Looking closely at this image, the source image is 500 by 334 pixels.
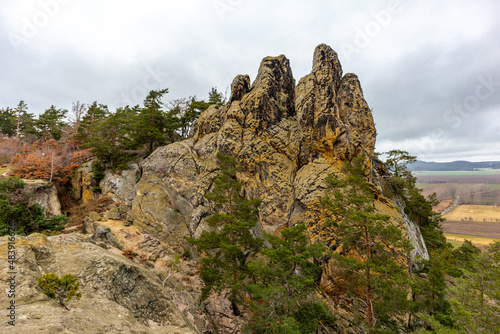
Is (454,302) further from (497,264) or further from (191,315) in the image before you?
(191,315)

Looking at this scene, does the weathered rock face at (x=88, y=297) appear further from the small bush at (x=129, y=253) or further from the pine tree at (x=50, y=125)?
the pine tree at (x=50, y=125)

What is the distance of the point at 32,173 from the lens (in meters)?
21.4

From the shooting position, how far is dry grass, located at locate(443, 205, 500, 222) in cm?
7775

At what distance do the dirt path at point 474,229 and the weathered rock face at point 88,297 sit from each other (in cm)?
8944

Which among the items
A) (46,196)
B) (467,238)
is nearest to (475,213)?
(467,238)

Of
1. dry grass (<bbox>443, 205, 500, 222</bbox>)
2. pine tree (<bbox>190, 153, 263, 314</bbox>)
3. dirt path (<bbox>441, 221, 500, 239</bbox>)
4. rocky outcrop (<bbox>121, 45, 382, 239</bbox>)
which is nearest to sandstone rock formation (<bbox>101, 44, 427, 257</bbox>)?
rocky outcrop (<bbox>121, 45, 382, 239</bbox>)

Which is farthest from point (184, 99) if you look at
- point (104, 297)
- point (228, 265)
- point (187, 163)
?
point (104, 297)

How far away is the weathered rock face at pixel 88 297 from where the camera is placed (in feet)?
13.6

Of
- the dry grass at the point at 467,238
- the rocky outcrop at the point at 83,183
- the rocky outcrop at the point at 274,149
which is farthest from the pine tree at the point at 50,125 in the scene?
the dry grass at the point at 467,238

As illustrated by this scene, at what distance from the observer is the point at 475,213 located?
83.9 m

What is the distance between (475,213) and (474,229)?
3049 centimetres

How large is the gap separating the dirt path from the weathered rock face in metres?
89.4

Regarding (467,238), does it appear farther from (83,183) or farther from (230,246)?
(83,183)

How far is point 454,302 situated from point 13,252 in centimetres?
1625
